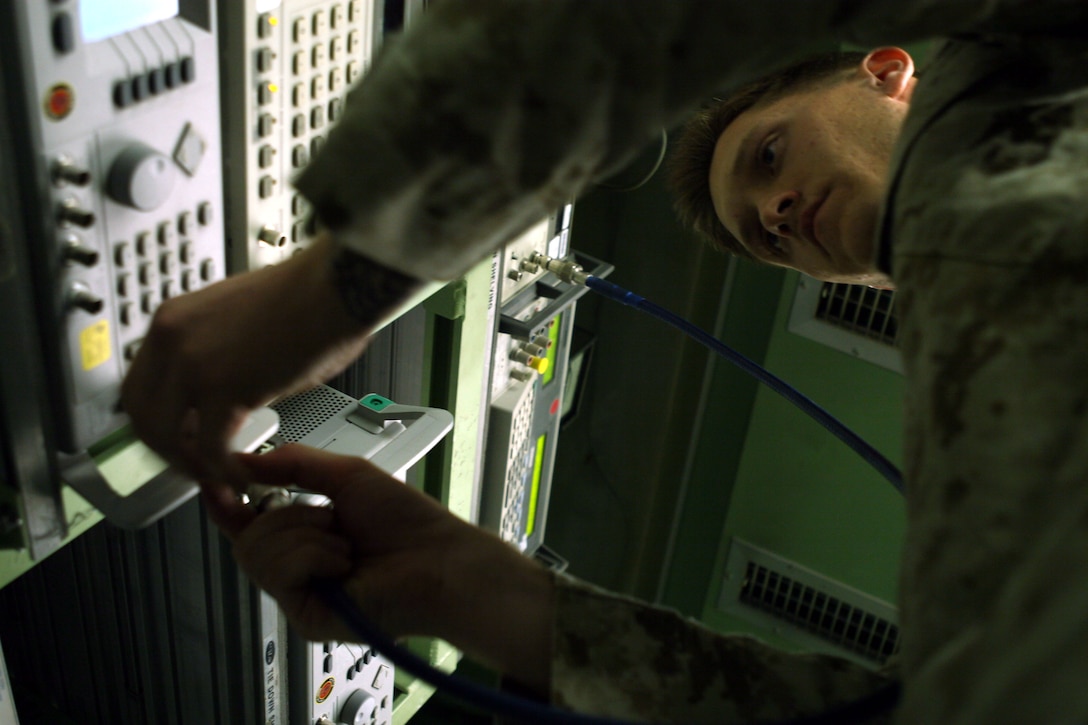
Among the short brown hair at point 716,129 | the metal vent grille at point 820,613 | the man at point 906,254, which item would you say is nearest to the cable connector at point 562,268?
the short brown hair at point 716,129

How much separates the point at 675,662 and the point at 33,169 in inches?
25.5

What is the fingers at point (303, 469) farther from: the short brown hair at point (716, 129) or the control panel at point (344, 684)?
the short brown hair at point (716, 129)

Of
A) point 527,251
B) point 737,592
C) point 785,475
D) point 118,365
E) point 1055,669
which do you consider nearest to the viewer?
point 1055,669

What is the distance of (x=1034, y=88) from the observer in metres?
0.66

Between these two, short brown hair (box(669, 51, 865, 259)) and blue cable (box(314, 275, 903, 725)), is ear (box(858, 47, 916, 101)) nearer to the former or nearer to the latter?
short brown hair (box(669, 51, 865, 259))

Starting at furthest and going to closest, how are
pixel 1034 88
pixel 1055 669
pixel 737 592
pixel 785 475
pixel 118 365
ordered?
1. pixel 737 592
2. pixel 785 475
3. pixel 118 365
4. pixel 1034 88
5. pixel 1055 669

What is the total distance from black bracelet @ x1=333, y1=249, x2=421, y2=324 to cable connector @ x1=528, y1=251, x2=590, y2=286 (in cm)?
109

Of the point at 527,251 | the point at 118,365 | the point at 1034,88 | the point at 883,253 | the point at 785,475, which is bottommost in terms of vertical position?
the point at 785,475

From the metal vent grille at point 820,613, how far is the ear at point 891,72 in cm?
148

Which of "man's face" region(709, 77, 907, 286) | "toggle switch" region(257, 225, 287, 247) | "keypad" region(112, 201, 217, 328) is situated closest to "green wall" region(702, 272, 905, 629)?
"man's face" region(709, 77, 907, 286)

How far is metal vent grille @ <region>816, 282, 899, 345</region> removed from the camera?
2.07 m

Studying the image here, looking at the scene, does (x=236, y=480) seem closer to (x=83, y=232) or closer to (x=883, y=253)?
(x=83, y=232)

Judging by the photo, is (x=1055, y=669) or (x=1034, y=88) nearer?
(x=1055, y=669)

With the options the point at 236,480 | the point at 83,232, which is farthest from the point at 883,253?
the point at 83,232
